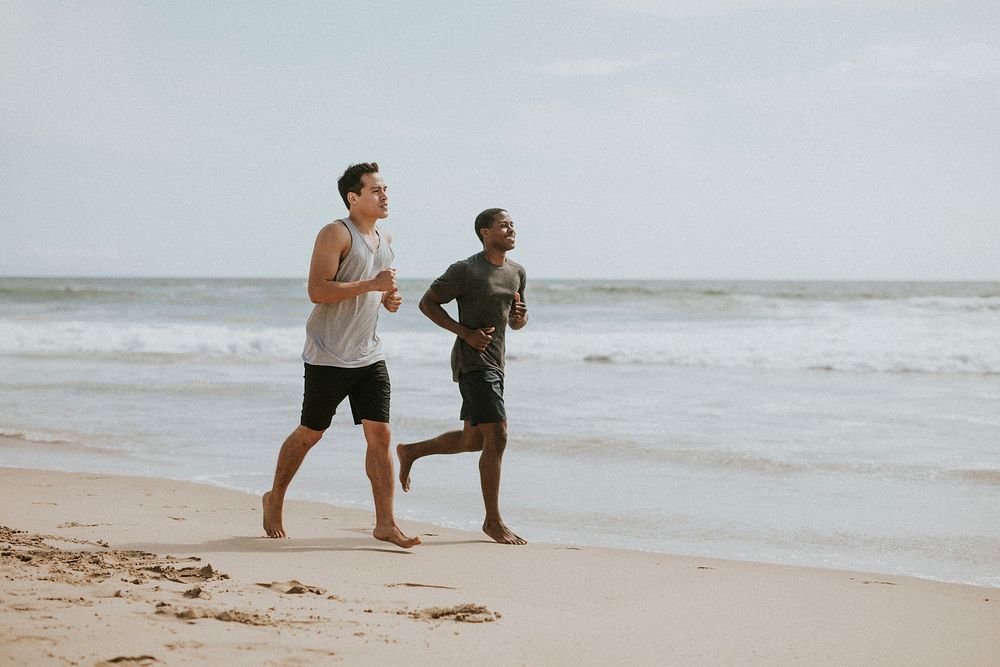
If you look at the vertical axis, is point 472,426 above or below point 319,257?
below

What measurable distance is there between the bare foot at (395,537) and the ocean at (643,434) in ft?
2.32

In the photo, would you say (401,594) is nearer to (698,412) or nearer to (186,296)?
(698,412)

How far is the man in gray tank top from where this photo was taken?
4.59 meters

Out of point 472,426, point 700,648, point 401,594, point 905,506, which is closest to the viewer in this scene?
point 700,648

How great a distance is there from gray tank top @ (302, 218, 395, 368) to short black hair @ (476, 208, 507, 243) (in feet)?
2.60

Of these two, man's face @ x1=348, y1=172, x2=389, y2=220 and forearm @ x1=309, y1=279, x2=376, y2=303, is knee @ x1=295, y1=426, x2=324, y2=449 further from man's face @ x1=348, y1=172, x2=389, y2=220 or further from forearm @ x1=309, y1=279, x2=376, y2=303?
man's face @ x1=348, y1=172, x2=389, y2=220

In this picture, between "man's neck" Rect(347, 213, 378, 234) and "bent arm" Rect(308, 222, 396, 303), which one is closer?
"bent arm" Rect(308, 222, 396, 303)

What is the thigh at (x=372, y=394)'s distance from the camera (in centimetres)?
473

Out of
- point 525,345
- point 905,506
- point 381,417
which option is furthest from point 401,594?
point 525,345

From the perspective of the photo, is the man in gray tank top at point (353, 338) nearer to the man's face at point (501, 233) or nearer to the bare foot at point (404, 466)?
the man's face at point (501, 233)

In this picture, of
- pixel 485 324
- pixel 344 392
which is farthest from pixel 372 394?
pixel 485 324

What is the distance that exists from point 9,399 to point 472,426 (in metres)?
7.62

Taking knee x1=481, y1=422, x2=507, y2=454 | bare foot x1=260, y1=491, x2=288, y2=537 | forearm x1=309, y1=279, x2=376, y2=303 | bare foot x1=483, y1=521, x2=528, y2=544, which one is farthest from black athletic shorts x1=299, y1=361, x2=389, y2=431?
bare foot x1=483, y1=521, x2=528, y2=544

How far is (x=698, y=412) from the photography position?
976 cm
